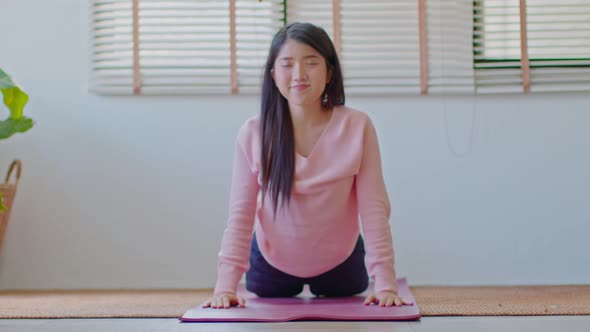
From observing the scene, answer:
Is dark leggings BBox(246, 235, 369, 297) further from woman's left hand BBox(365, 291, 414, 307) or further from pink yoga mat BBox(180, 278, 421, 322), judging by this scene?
woman's left hand BBox(365, 291, 414, 307)

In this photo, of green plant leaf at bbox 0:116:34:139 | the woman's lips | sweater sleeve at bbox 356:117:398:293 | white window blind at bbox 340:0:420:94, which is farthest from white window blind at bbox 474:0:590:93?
green plant leaf at bbox 0:116:34:139

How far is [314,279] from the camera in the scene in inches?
73.4

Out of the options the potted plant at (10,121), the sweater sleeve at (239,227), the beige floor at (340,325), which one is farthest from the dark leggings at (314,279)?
the potted plant at (10,121)

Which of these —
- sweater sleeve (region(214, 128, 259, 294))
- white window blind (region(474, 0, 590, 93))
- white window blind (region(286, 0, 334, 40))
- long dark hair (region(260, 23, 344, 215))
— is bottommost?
sweater sleeve (region(214, 128, 259, 294))

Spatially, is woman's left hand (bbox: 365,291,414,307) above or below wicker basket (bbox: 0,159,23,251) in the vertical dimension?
below

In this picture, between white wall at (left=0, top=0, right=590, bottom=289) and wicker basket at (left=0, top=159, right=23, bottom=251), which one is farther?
white wall at (left=0, top=0, right=590, bottom=289)

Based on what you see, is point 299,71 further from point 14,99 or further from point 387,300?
point 14,99

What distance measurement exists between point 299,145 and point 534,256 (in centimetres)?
117

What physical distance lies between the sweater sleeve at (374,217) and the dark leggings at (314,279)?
151 millimetres

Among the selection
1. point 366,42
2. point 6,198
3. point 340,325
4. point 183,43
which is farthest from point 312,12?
point 340,325

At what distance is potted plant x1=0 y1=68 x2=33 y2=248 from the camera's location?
219 cm

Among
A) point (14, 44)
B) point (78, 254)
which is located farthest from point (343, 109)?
point (14, 44)

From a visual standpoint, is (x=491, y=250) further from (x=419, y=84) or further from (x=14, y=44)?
(x=14, y=44)

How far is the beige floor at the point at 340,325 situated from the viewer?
1.35m
